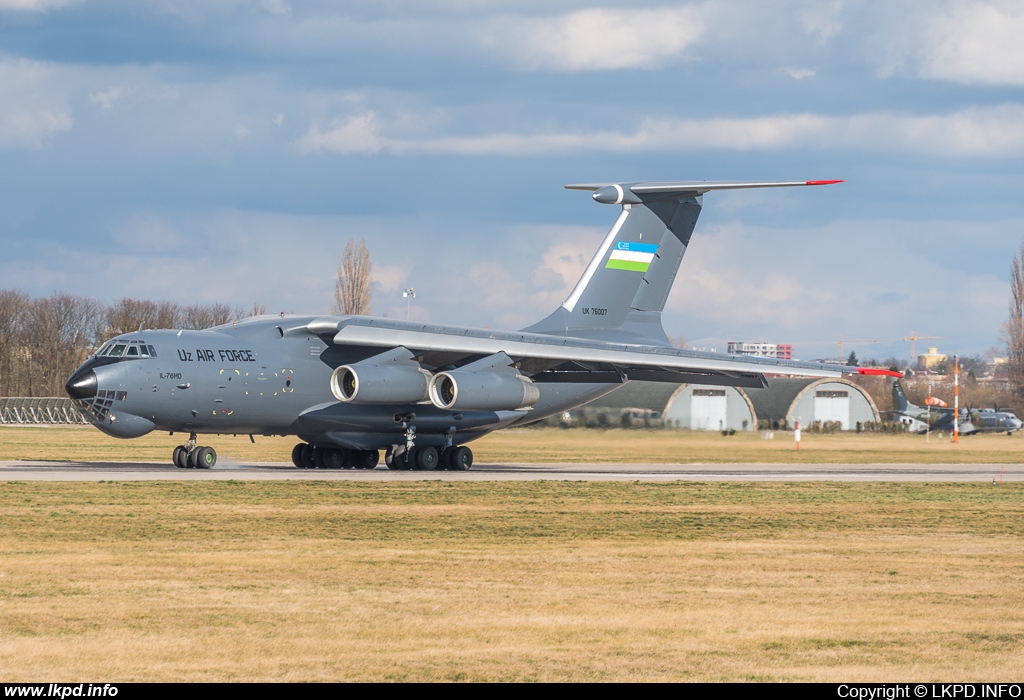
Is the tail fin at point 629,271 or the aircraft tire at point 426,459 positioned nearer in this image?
the aircraft tire at point 426,459

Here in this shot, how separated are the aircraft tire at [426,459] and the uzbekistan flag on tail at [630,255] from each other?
696cm

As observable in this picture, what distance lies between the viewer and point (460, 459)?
27.9 m

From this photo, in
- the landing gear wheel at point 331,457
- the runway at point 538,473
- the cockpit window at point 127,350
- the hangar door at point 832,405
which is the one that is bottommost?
the runway at point 538,473

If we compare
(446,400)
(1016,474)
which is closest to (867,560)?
(446,400)

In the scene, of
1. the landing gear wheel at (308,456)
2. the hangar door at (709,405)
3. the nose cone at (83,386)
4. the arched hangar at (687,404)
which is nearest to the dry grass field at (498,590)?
the nose cone at (83,386)

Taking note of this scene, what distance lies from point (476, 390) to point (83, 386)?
7.71 meters

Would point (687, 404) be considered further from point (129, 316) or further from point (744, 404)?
point (129, 316)

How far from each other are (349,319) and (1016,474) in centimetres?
1574

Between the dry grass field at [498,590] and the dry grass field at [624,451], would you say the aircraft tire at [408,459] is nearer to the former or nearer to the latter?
the dry grass field at [624,451]

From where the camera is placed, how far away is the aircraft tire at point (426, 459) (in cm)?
2759

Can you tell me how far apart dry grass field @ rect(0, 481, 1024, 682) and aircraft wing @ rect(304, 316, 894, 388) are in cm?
819

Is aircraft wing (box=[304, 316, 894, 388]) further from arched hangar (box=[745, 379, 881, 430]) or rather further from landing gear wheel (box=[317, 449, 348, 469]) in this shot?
arched hangar (box=[745, 379, 881, 430])

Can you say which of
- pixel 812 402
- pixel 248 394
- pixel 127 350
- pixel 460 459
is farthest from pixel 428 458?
pixel 812 402

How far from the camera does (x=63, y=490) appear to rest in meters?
19.5
